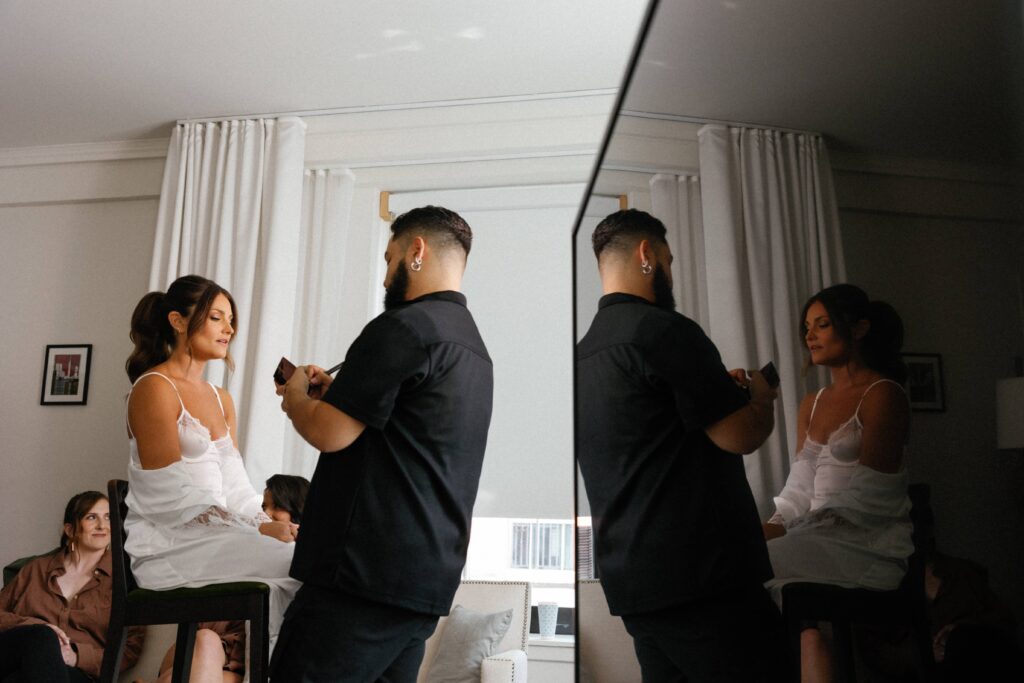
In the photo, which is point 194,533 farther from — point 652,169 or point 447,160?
point 652,169

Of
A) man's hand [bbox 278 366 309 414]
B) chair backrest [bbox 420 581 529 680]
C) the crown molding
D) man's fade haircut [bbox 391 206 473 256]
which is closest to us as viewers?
man's hand [bbox 278 366 309 414]

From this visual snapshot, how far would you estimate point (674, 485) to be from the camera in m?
0.40

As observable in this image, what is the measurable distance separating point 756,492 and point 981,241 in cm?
14

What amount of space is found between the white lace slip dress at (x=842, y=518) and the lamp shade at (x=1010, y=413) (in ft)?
0.11

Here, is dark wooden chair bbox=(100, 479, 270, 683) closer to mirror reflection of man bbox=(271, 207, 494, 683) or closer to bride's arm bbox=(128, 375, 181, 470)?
bride's arm bbox=(128, 375, 181, 470)

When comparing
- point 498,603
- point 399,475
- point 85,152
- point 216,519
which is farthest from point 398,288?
point 85,152

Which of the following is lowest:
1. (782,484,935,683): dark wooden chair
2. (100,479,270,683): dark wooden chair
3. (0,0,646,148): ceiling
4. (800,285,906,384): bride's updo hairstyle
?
(100,479,270,683): dark wooden chair

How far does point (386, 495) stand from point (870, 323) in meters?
1.70

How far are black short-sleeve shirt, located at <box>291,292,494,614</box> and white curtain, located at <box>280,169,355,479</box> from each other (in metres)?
1.70

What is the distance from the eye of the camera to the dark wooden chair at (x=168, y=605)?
2160 mm

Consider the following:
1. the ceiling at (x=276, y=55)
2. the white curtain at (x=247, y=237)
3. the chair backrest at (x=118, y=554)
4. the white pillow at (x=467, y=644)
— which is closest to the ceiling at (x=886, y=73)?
the chair backrest at (x=118, y=554)

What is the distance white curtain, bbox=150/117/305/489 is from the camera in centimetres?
352

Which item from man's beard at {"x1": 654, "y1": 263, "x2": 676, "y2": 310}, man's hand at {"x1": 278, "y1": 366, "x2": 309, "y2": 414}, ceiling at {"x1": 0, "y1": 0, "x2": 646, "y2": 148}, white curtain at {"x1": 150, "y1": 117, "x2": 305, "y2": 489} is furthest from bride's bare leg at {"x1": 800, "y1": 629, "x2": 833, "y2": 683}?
white curtain at {"x1": 150, "y1": 117, "x2": 305, "y2": 489}

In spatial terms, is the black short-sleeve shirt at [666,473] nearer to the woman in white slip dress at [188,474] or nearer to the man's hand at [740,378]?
the man's hand at [740,378]
